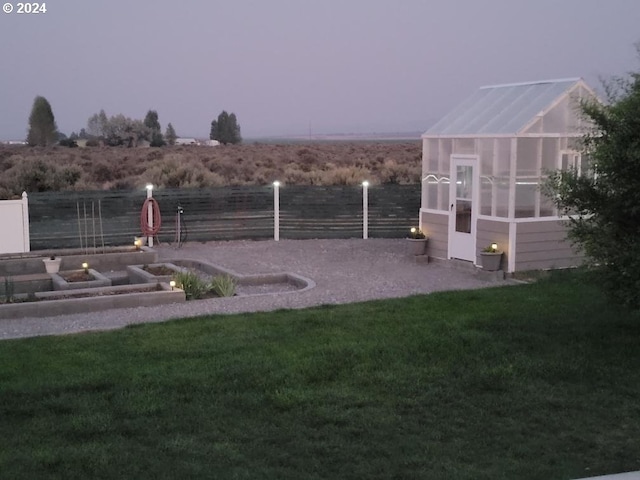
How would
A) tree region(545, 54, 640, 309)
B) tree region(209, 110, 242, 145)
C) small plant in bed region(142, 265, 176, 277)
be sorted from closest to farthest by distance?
tree region(545, 54, 640, 309)
small plant in bed region(142, 265, 176, 277)
tree region(209, 110, 242, 145)

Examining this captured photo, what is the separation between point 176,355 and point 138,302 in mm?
3240

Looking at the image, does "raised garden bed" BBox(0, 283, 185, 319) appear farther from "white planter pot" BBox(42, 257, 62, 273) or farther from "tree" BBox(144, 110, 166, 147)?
"tree" BBox(144, 110, 166, 147)

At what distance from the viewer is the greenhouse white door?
45.8 ft

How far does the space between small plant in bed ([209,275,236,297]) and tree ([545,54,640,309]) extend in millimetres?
5267

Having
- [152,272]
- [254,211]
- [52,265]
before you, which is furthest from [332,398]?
[254,211]

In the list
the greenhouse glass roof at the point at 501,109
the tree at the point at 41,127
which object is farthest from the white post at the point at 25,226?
the tree at the point at 41,127

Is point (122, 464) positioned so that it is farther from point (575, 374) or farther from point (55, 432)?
point (575, 374)

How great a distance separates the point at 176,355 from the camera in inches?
306

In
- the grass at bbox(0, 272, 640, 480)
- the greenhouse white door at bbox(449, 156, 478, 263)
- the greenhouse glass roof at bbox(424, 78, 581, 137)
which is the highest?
the greenhouse glass roof at bbox(424, 78, 581, 137)

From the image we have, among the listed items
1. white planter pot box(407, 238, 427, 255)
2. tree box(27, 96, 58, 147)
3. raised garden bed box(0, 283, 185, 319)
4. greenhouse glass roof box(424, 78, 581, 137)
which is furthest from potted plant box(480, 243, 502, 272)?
tree box(27, 96, 58, 147)

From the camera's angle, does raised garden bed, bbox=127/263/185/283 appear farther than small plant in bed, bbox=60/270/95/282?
No

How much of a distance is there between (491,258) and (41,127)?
46317 mm

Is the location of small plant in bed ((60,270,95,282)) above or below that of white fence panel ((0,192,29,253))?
below

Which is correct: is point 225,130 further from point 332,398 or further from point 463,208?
point 332,398
